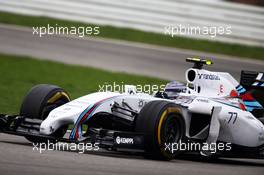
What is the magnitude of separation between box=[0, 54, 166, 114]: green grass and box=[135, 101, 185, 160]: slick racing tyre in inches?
249

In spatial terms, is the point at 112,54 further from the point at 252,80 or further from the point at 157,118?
the point at 157,118

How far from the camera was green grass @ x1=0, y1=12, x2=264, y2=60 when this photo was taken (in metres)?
23.4

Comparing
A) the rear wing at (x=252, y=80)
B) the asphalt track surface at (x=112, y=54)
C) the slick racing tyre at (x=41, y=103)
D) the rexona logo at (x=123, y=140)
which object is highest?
the asphalt track surface at (x=112, y=54)

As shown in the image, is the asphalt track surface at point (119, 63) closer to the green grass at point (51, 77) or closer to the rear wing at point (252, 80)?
the green grass at point (51, 77)

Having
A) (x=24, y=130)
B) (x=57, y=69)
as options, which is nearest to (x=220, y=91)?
(x=24, y=130)

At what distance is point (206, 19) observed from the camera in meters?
23.7

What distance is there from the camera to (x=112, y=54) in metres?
21.4

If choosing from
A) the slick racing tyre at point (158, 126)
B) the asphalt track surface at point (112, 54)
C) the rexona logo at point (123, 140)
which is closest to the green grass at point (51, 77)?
the asphalt track surface at point (112, 54)

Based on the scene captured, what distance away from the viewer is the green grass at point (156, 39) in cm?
2345

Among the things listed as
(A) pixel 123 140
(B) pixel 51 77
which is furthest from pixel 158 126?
(B) pixel 51 77

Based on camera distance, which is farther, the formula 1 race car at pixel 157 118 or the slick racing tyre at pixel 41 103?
the slick racing tyre at pixel 41 103

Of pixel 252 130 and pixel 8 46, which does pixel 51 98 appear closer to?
pixel 252 130

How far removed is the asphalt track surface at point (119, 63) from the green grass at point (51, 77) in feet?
2.89

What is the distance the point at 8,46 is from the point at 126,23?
4.78m
